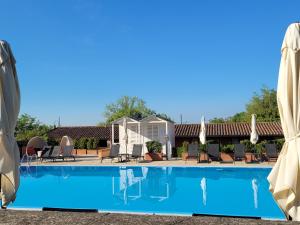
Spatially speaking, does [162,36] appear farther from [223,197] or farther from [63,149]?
[223,197]

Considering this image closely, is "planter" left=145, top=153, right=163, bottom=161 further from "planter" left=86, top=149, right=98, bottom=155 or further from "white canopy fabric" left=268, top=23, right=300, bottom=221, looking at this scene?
"white canopy fabric" left=268, top=23, right=300, bottom=221

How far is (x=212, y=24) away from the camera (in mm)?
18531

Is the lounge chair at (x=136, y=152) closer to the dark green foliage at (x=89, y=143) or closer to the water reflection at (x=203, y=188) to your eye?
the water reflection at (x=203, y=188)

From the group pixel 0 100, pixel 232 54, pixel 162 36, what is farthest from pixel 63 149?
pixel 0 100

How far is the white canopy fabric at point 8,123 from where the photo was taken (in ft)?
15.7

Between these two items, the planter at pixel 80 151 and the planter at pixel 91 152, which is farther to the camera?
the planter at pixel 91 152

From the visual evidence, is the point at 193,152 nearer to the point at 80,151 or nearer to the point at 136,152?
the point at 136,152

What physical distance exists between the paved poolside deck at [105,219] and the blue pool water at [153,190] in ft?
16.2

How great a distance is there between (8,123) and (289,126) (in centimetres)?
376

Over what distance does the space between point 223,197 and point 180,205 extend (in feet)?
5.46

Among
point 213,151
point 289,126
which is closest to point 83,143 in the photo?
point 213,151

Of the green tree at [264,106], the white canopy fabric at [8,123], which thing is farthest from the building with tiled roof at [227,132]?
the white canopy fabric at [8,123]

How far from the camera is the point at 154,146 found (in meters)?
22.5

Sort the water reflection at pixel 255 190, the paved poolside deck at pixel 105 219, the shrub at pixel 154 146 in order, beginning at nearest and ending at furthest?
the paved poolside deck at pixel 105 219 → the water reflection at pixel 255 190 → the shrub at pixel 154 146
